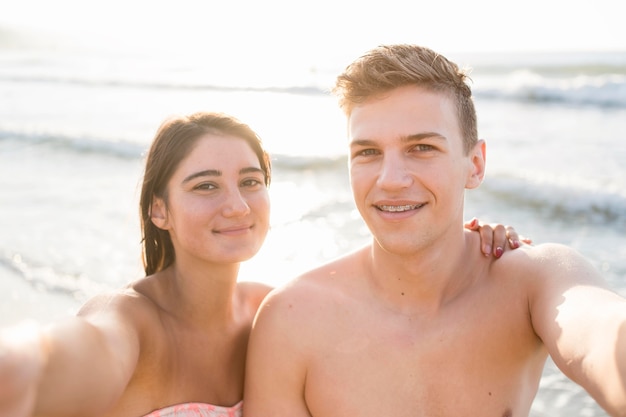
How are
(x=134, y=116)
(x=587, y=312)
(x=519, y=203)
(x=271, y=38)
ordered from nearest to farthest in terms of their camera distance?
(x=587, y=312) < (x=519, y=203) < (x=134, y=116) < (x=271, y=38)

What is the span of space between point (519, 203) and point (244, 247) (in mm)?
8181

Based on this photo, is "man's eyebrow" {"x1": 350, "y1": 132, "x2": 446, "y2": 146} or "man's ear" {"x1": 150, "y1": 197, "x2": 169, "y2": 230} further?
"man's ear" {"x1": 150, "y1": 197, "x2": 169, "y2": 230}

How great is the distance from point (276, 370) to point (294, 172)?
35.2 feet

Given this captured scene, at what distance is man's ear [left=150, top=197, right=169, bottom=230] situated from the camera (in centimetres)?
419

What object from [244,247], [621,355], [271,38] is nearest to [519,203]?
[244,247]

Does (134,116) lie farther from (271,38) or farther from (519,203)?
(271,38)

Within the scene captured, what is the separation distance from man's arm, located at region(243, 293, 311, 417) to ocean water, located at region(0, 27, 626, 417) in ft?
4.60

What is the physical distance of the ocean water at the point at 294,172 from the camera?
846cm

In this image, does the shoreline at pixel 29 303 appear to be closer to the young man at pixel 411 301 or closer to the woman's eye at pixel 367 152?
the young man at pixel 411 301

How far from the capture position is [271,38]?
58.0m

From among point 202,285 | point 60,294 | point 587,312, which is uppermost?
point 587,312

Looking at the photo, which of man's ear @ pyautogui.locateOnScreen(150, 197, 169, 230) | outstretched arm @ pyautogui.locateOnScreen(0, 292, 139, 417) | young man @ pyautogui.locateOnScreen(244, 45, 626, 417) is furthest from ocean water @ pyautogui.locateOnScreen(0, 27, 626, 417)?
outstretched arm @ pyautogui.locateOnScreen(0, 292, 139, 417)

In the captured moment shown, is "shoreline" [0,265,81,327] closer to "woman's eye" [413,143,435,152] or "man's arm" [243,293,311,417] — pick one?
"man's arm" [243,293,311,417]

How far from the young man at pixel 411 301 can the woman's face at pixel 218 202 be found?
16.6 inches
